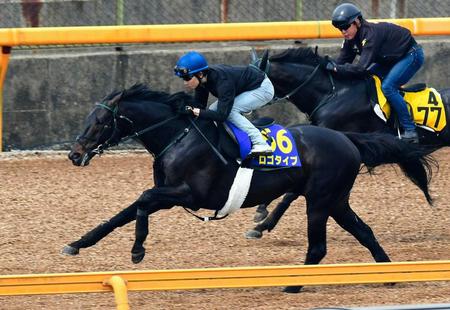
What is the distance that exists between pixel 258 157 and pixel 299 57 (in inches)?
87.4

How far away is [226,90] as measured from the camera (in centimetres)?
886

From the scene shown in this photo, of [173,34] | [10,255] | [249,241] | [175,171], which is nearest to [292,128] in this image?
[175,171]

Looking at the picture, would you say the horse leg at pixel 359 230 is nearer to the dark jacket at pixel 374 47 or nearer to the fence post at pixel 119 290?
the dark jacket at pixel 374 47

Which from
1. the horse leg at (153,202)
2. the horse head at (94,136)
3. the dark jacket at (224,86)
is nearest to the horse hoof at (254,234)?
the dark jacket at (224,86)

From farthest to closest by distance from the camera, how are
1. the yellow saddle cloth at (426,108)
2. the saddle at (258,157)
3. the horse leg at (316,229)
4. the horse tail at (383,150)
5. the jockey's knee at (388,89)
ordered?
1. the yellow saddle cloth at (426,108)
2. the jockey's knee at (388,89)
3. the horse tail at (383,150)
4. the horse leg at (316,229)
5. the saddle at (258,157)

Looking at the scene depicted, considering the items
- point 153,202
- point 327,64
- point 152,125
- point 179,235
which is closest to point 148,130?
point 152,125

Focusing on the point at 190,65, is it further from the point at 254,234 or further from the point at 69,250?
the point at 254,234

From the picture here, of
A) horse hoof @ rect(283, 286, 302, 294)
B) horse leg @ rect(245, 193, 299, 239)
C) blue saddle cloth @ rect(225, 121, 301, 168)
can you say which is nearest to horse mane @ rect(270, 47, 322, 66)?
horse leg @ rect(245, 193, 299, 239)

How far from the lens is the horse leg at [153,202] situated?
8742mm

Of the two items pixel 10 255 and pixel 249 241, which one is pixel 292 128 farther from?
pixel 10 255

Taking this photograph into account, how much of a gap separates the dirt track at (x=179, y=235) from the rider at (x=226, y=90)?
1.26 metres

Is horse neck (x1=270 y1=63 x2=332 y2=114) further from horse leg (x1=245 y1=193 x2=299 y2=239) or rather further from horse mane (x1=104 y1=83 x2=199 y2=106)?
horse mane (x1=104 y1=83 x2=199 y2=106)

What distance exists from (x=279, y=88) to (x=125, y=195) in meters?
2.23

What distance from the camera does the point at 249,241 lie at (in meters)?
10.6
